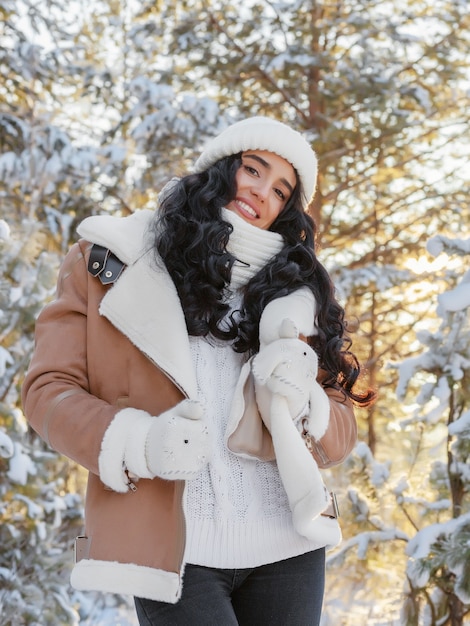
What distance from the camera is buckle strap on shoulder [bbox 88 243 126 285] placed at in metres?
1.96

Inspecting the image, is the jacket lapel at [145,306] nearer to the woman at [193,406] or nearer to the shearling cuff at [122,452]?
the woman at [193,406]

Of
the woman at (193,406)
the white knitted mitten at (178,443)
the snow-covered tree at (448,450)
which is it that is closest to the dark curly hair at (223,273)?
the woman at (193,406)

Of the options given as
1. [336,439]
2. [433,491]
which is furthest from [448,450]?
[336,439]

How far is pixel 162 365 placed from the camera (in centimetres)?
183

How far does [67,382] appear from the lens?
1830mm

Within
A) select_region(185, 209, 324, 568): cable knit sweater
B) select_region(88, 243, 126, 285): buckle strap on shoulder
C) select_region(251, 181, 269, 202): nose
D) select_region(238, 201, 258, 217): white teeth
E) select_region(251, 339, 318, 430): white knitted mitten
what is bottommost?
select_region(185, 209, 324, 568): cable knit sweater

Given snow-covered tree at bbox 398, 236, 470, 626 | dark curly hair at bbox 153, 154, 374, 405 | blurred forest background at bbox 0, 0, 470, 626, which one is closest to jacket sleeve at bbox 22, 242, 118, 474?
dark curly hair at bbox 153, 154, 374, 405

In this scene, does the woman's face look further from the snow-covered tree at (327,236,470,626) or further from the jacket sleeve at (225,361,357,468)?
the snow-covered tree at (327,236,470,626)

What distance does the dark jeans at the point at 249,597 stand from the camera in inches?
69.1

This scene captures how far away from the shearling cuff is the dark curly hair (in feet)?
1.30

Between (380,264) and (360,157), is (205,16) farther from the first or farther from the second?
(380,264)

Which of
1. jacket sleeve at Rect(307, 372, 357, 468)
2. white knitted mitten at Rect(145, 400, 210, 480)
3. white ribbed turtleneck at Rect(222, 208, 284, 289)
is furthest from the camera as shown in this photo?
white ribbed turtleneck at Rect(222, 208, 284, 289)

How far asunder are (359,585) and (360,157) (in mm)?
5466

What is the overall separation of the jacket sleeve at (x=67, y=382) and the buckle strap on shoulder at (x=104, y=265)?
0.04 m
